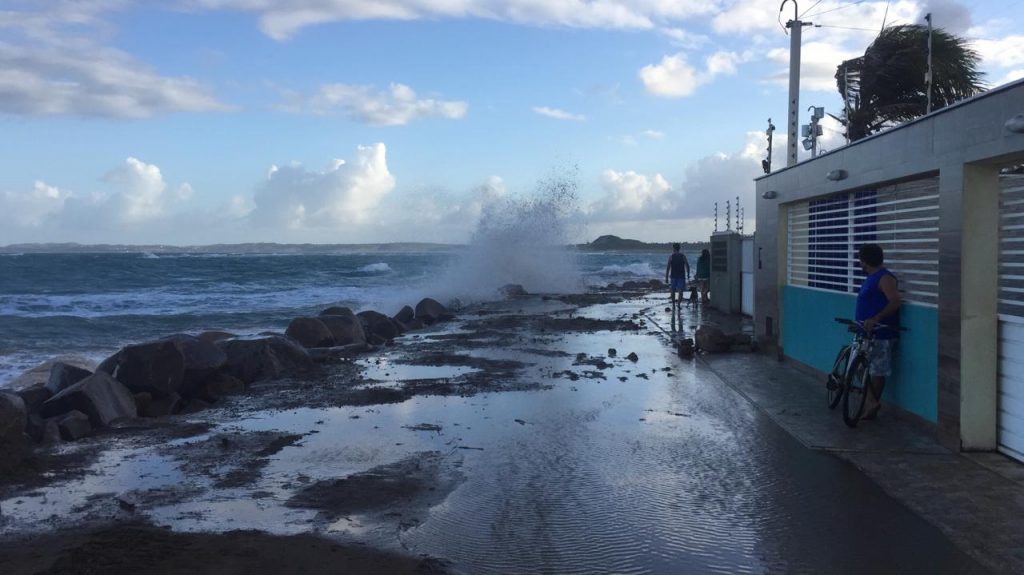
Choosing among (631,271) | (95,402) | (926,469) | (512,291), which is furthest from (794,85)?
(631,271)

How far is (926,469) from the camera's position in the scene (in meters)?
6.46

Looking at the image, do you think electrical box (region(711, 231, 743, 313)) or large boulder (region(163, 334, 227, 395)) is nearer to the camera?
large boulder (region(163, 334, 227, 395))

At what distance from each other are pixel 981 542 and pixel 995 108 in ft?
10.9

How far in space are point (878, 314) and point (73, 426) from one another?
8488mm

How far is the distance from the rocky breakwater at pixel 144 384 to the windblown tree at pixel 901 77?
1067 centimetres

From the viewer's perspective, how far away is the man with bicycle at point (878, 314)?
7.71 metres

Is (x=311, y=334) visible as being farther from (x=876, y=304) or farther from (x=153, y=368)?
(x=876, y=304)

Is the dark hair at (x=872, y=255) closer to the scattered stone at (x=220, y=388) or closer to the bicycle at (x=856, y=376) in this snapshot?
the bicycle at (x=856, y=376)

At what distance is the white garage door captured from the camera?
637 cm

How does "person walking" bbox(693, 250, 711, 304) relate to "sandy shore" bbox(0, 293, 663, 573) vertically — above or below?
above

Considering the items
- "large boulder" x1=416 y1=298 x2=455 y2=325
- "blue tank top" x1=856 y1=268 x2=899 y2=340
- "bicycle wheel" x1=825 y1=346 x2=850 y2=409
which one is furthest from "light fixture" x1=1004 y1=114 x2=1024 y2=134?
"large boulder" x1=416 y1=298 x2=455 y2=325

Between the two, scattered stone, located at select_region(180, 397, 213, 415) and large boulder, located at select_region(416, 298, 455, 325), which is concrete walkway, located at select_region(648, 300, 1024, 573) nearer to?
scattered stone, located at select_region(180, 397, 213, 415)

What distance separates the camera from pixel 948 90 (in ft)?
45.7

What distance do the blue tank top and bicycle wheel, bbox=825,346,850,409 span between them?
506 millimetres
